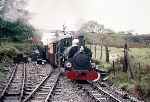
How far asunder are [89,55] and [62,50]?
337cm

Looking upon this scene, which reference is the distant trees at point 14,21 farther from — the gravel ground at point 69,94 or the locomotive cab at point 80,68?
the gravel ground at point 69,94

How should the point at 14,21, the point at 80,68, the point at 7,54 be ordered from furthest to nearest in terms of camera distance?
1. the point at 14,21
2. the point at 7,54
3. the point at 80,68

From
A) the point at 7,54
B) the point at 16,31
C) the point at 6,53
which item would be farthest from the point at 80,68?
the point at 16,31

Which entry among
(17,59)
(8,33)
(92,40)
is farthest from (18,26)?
(92,40)

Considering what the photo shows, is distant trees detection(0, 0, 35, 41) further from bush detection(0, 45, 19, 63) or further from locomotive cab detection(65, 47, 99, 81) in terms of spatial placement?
locomotive cab detection(65, 47, 99, 81)

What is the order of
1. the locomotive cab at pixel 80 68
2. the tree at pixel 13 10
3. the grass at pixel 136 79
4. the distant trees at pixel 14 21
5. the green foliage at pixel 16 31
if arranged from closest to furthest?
1. the grass at pixel 136 79
2. the locomotive cab at pixel 80 68
3. the tree at pixel 13 10
4. the distant trees at pixel 14 21
5. the green foliage at pixel 16 31

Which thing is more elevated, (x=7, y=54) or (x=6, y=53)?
(x=6, y=53)

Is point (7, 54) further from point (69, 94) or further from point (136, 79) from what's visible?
point (69, 94)

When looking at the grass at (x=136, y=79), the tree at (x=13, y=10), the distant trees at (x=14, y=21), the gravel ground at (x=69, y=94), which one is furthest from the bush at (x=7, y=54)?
the gravel ground at (x=69, y=94)

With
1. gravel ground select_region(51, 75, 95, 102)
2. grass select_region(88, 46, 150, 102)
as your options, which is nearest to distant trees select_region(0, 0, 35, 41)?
grass select_region(88, 46, 150, 102)

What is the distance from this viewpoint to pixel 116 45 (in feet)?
115

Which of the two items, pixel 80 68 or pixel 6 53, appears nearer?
pixel 80 68

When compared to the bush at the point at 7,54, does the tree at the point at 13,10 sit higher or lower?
higher

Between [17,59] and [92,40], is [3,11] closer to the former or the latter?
[17,59]
